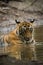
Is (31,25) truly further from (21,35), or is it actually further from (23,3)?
(23,3)

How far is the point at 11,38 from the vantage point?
9461 mm

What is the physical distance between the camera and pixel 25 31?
9742 mm

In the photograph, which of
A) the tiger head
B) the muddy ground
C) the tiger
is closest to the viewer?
the tiger

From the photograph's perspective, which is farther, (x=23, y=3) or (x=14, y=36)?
(x=23, y=3)

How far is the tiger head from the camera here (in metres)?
9.72

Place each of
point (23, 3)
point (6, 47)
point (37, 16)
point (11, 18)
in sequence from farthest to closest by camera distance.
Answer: point (23, 3), point (37, 16), point (11, 18), point (6, 47)

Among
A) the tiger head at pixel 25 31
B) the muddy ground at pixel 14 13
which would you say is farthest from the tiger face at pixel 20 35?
the muddy ground at pixel 14 13

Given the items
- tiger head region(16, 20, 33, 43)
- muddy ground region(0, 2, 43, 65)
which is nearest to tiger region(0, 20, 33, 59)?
tiger head region(16, 20, 33, 43)

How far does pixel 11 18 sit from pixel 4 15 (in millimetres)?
598

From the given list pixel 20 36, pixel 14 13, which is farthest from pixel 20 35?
pixel 14 13

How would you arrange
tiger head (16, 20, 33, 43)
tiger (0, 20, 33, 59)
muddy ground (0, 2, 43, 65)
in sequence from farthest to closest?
muddy ground (0, 2, 43, 65), tiger head (16, 20, 33, 43), tiger (0, 20, 33, 59)

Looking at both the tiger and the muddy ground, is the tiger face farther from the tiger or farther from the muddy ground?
the muddy ground

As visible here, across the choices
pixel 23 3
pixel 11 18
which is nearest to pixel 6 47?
pixel 11 18

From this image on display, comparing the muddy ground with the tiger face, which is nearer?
the tiger face
